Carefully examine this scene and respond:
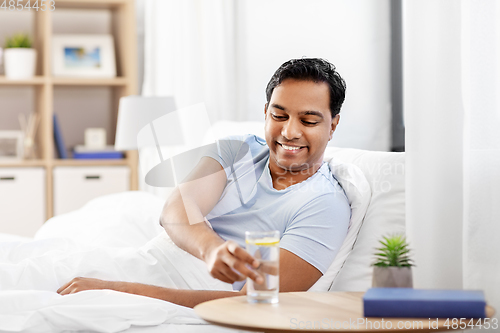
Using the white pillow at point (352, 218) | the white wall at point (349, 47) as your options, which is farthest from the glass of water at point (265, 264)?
the white wall at point (349, 47)

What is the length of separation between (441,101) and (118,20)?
2.62 metres

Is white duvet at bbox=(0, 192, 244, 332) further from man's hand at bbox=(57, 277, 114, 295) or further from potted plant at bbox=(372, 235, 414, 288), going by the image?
potted plant at bbox=(372, 235, 414, 288)

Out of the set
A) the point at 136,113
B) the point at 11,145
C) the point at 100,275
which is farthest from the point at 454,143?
the point at 11,145

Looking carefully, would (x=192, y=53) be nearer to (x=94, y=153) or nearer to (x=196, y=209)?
(x=94, y=153)

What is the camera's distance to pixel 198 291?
48.2 inches

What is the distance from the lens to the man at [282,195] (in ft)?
3.97

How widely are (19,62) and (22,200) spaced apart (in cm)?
72

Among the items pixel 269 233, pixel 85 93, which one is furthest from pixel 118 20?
pixel 269 233

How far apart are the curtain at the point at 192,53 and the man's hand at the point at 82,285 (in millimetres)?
1483

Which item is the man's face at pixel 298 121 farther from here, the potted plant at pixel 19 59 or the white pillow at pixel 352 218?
the potted plant at pixel 19 59

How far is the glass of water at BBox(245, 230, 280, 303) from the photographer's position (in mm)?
889

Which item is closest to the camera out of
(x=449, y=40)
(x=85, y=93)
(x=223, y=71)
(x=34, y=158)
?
(x=449, y=40)

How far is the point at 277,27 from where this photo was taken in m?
2.20

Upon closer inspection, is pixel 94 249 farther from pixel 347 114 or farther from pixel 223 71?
pixel 223 71
